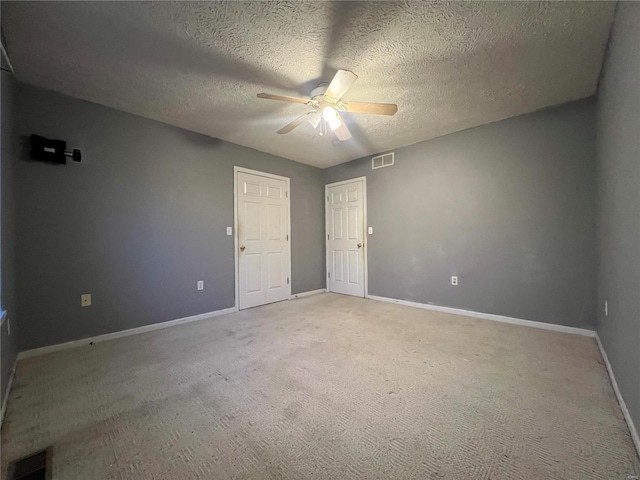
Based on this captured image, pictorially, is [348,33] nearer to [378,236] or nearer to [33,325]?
[378,236]

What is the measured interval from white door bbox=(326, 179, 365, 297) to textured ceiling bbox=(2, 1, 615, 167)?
179 centimetres

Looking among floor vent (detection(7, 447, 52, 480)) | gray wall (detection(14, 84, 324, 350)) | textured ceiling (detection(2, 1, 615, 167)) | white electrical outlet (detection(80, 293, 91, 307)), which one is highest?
textured ceiling (detection(2, 1, 615, 167))

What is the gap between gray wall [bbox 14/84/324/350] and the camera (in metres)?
2.26

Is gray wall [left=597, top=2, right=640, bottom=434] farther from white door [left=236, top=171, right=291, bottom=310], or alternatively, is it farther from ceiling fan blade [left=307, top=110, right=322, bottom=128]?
white door [left=236, top=171, right=291, bottom=310]

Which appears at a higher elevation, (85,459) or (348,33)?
(348,33)

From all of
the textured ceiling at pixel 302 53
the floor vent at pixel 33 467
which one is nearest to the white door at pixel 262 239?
the textured ceiling at pixel 302 53

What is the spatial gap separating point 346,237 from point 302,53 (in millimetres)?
3116

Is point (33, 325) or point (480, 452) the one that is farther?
point (33, 325)

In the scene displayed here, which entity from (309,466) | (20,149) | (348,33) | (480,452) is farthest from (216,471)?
(20,149)

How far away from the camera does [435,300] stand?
11.6 feet

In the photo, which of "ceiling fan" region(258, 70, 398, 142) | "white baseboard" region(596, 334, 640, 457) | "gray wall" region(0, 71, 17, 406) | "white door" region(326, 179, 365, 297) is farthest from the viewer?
"white door" region(326, 179, 365, 297)

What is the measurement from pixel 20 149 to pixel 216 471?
300 cm

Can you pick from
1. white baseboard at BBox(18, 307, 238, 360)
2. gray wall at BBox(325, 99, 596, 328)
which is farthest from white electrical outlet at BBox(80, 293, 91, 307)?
gray wall at BBox(325, 99, 596, 328)

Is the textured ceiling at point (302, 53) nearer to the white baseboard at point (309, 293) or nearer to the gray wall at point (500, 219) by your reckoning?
the gray wall at point (500, 219)
